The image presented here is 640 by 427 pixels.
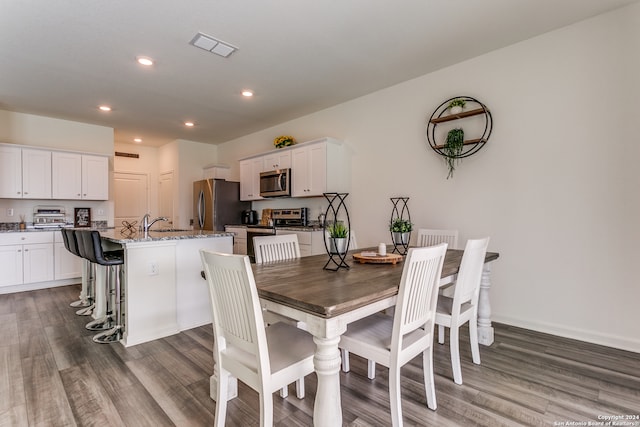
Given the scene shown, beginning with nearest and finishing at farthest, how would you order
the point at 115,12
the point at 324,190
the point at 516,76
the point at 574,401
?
the point at 574,401 < the point at 115,12 < the point at 516,76 < the point at 324,190

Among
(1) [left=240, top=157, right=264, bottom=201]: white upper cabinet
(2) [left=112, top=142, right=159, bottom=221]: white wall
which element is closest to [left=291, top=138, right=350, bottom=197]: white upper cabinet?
(1) [left=240, top=157, right=264, bottom=201]: white upper cabinet

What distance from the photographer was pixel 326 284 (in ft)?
5.19

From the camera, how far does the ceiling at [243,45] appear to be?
94.4 inches

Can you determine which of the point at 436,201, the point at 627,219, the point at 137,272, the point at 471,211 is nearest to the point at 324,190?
the point at 436,201

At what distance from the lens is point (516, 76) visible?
3.00 metres

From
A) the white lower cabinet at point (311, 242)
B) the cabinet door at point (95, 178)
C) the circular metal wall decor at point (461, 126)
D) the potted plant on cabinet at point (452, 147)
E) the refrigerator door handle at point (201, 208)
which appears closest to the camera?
the circular metal wall decor at point (461, 126)

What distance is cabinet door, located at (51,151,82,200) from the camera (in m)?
4.93

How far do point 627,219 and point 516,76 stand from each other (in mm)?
1541

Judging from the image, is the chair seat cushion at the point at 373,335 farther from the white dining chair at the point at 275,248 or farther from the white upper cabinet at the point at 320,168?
the white upper cabinet at the point at 320,168

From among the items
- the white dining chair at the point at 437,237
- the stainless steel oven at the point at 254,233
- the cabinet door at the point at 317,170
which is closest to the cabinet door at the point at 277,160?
the cabinet door at the point at 317,170

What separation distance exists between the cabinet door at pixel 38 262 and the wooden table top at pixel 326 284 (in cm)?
448

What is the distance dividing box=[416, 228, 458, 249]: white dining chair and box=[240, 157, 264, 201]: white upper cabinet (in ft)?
10.4

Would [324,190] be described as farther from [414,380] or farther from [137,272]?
[414,380]

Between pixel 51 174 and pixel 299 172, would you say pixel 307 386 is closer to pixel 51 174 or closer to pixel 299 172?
pixel 299 172
